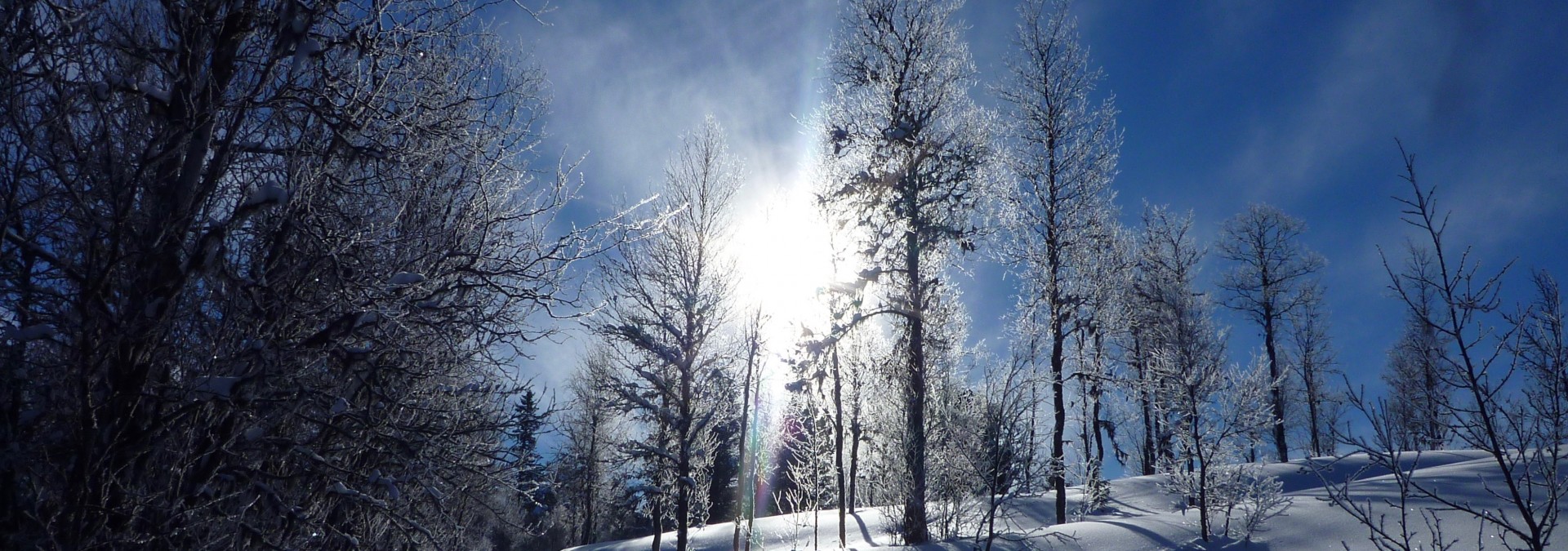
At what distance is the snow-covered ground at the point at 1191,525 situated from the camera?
916 cm

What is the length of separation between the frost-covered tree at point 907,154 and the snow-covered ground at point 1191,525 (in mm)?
2565

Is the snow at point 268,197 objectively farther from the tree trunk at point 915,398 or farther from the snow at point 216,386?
the tree trunk at point 915,398

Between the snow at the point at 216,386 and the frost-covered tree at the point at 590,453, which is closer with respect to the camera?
the snow at the point at 216,386

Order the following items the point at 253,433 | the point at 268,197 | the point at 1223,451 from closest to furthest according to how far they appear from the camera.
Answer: the point at 268,197, the point at 253,433, the point at 1223,451

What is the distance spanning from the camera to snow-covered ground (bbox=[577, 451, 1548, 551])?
361 inches

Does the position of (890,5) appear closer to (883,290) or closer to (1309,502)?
(883,290)

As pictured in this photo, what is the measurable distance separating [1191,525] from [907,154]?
7.33 meters

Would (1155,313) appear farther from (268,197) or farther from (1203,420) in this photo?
(268,197)

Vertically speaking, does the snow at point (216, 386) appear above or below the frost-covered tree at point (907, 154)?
below

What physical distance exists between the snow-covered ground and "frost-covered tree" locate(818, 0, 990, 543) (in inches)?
101

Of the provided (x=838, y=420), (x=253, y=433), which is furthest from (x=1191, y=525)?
(x=253, y=433)

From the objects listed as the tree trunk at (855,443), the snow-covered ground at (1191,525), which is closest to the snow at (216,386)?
the snow-covered ground at (1191,525)

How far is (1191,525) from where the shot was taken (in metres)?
11.1

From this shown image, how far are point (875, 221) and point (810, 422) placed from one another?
623cm
